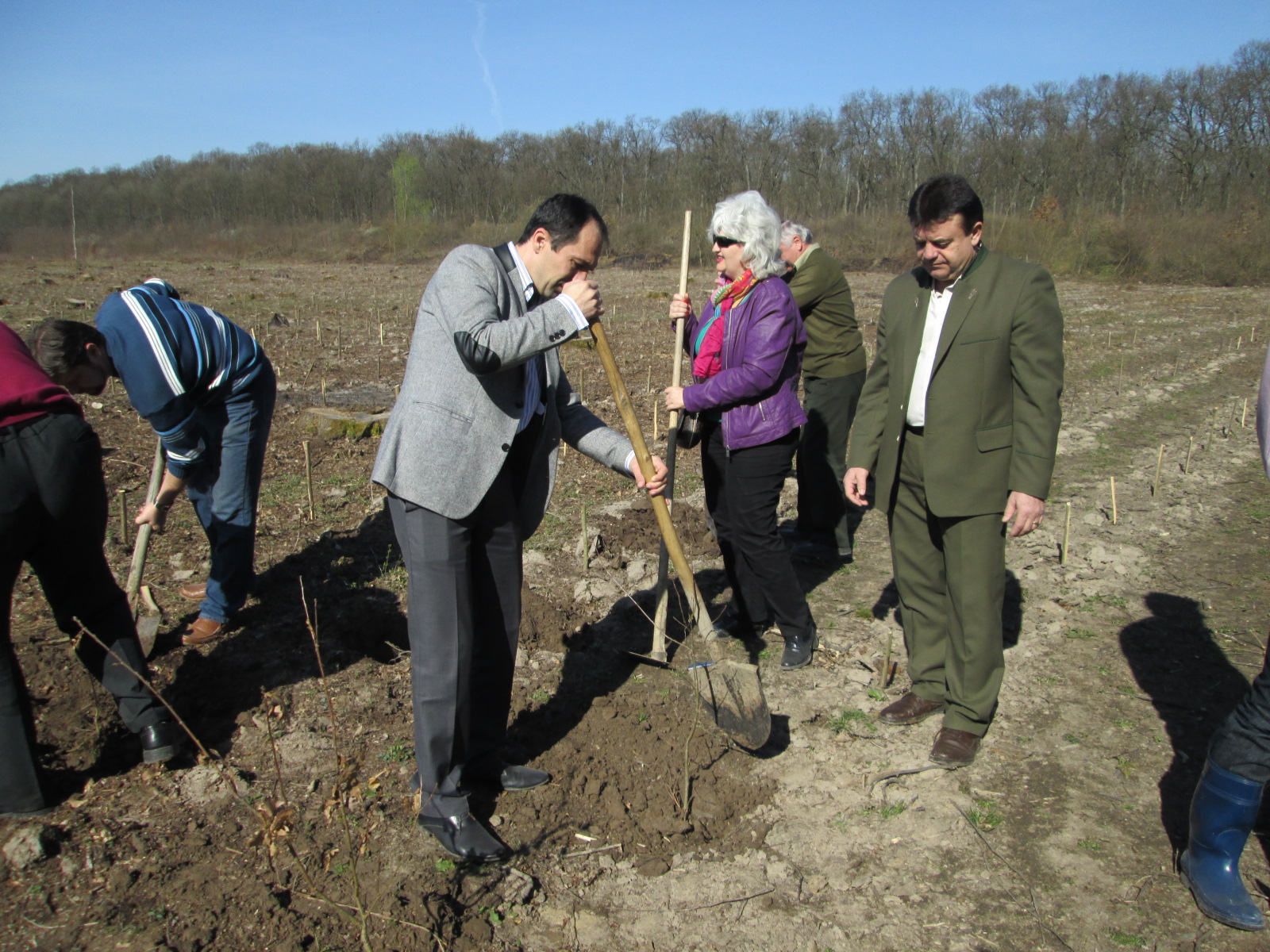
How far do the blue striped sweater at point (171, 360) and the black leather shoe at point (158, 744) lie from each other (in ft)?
3.85

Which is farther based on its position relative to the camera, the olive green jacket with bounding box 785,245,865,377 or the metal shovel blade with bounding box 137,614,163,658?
the olive green jacket with bounding box 785,245,865,377

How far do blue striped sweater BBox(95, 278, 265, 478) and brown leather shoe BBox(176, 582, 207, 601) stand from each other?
0.96 meters

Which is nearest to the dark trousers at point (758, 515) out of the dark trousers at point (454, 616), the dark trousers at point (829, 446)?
the dark trousers at point (454, 616)

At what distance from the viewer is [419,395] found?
2412 millimetres

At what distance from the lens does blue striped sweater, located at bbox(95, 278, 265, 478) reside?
140 inches

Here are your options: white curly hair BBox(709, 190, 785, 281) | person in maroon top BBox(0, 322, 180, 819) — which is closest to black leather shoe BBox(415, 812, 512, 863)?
person in maroon top BBox(0, 322, 180, 819)

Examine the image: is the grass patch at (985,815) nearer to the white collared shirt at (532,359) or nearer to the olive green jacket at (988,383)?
the olive green jacket at (988,383)

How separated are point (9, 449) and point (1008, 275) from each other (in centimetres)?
323

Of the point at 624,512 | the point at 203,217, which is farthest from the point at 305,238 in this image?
the point at 624,512

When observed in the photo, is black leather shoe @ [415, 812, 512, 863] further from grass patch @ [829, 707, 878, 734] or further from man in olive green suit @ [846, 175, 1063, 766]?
man in olive green suit @ [846, 175, 1063, 766]

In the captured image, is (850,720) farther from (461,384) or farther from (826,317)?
(826,317)

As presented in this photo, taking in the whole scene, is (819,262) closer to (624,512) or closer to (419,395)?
(624,512)

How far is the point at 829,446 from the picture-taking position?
5137 millimetres

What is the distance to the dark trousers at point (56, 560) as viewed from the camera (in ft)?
8.50
